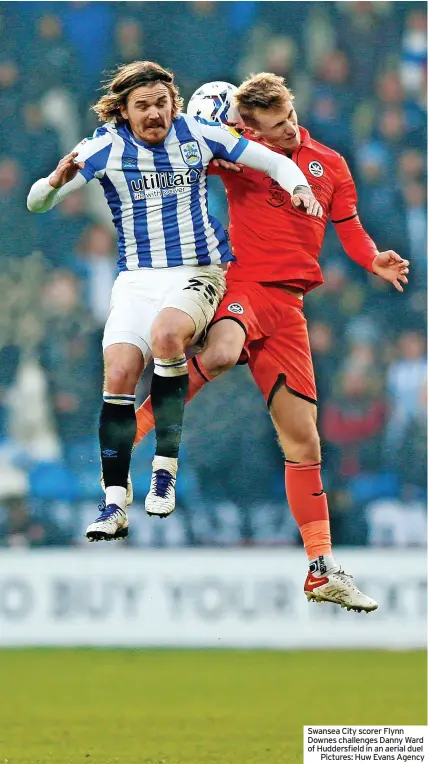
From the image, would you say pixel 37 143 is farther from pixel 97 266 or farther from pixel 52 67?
pixel 97 266

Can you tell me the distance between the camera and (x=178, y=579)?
39.4ft

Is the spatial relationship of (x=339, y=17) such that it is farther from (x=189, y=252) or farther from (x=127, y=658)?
(x=189, y=252)

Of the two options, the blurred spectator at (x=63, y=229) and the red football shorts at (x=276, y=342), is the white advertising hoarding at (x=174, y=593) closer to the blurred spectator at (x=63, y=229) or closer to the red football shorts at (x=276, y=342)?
the blurred spectator at (x=63, y=229)

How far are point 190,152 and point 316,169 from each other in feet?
2.38

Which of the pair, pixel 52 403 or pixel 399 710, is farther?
pixel 52 403

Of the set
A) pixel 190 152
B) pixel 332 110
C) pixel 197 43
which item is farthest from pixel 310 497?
pixel 197 43

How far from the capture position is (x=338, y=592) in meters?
6.70

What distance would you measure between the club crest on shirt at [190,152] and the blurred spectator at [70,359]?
5.87m

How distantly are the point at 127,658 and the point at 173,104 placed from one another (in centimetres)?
720

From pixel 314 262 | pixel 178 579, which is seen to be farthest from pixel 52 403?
pixel 314 262

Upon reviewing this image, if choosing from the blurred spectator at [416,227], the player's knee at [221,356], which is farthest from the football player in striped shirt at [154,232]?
the blurred spectator at [416,227]

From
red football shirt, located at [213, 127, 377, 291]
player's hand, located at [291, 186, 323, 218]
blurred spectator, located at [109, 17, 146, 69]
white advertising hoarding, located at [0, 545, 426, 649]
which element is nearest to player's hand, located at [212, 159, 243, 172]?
red football shirt, located at [213, 127, 377, 291]

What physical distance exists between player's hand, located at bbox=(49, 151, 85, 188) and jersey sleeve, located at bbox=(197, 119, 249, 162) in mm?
612

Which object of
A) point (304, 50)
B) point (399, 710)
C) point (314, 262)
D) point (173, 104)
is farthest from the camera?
point (304, 50)
